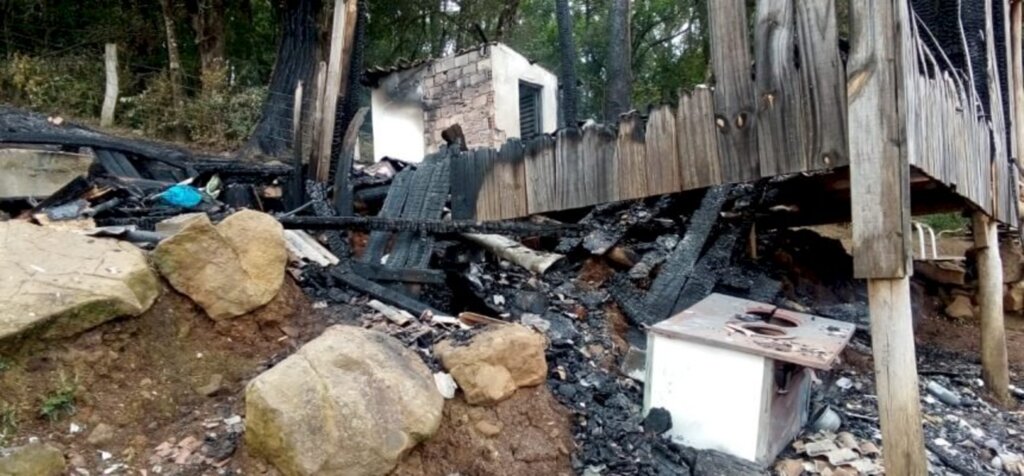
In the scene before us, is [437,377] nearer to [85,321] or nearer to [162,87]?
[85,321]

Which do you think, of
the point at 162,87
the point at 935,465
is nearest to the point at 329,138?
the point at 935,465

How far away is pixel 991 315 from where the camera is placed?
4996mm

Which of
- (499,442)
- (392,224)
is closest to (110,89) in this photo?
(392,224)

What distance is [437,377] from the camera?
2756 millimetres

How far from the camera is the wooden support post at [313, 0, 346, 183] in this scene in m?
5.06

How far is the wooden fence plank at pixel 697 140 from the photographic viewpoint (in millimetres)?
2893

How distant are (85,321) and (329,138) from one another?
2.83 meters

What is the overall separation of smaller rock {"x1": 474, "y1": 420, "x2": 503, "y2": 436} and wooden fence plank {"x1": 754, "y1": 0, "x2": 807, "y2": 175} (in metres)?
1.74

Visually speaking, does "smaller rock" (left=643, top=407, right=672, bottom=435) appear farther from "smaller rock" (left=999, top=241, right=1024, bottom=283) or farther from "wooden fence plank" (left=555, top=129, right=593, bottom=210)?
"smaller rock" (left=999, top=241, right=1024, bottom=283)

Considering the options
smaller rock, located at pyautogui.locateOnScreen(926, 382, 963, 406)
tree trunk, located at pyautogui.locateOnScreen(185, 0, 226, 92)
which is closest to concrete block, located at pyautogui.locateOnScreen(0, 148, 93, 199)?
tree trunk, located at pyautogui.locateOnScreen(185, 0, 226, 92)

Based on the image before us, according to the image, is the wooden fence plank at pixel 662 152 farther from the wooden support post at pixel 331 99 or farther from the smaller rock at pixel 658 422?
the wooden support post at pixel 331 99

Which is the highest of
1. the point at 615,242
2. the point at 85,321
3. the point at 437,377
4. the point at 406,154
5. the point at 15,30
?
the point at 15,30

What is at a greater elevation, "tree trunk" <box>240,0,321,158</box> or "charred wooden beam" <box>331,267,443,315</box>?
"tree trunk" <box>240,0,321,158</box>

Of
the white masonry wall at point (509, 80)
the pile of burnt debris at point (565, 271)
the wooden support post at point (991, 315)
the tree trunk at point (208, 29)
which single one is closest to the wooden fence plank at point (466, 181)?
the pile of burnt debris at point (565, 271)
